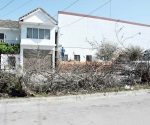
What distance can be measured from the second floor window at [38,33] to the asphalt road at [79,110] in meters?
27.8

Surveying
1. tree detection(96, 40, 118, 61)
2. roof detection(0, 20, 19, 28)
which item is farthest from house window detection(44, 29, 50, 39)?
tree detection(96, 40, 118, 61)

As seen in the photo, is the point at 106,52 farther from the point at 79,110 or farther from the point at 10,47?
the point at 10,47

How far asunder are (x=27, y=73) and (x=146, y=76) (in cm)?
627

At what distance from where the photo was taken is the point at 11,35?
38.1 metres

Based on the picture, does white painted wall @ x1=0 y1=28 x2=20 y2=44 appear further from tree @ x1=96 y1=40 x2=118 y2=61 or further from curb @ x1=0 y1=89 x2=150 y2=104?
curb @ x1=0 y1=89 x2=150 y2=104

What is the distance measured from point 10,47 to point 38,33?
4.38 m

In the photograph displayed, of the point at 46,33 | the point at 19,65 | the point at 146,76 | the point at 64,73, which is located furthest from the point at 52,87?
the point at 46,33

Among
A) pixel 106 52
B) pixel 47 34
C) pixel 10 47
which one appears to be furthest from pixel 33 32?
pixel 106 52

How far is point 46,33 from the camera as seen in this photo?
122ft

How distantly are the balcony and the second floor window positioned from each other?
2.36 meters

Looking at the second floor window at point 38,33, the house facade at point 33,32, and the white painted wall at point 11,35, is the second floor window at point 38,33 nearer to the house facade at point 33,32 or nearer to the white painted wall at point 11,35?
the house facade at point 33,32

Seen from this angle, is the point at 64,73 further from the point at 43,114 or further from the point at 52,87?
the point at 43,114

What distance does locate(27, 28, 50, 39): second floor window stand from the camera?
36.3m

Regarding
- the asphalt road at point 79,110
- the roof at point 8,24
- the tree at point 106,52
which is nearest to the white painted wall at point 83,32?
the roof at point 8,24
